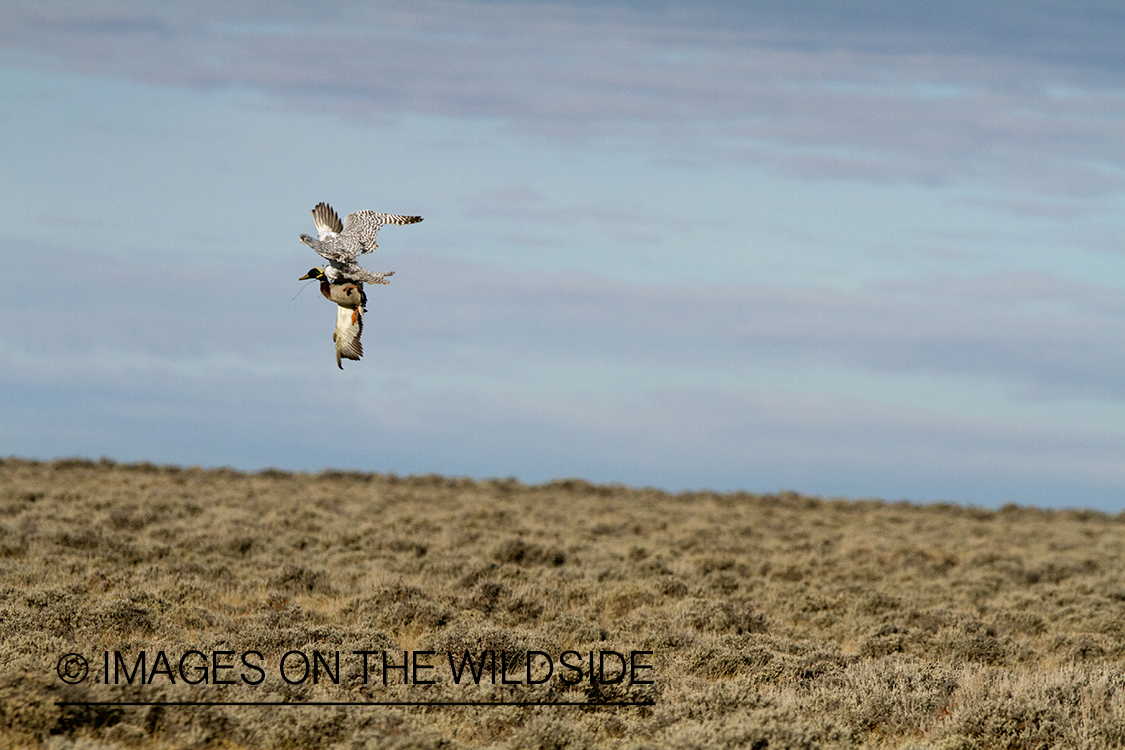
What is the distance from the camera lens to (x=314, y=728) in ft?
28.0

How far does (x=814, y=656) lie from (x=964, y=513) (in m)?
30.1

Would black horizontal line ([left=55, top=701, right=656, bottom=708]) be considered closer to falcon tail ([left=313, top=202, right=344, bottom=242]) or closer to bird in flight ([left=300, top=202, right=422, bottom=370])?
→ bird in flight ([left=300, top=202, right=422, bottom=370])

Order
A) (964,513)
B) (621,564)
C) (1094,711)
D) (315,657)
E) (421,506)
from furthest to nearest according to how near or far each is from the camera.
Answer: (964,513), (421,506), (621,564), (315,657), (1094,711)

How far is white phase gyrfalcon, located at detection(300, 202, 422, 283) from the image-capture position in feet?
34.6

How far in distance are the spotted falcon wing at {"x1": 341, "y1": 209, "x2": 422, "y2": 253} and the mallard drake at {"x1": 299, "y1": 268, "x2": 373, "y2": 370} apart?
809 mm

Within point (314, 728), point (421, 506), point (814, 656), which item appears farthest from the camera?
point (421, 506)

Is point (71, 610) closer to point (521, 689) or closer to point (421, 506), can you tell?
point (521, 689)

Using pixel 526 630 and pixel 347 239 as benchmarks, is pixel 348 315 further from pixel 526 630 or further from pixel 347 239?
pixel 526 630

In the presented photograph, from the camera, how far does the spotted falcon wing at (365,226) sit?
1147 centimetres

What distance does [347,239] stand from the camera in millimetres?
11445

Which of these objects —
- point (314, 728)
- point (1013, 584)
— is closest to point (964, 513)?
point (1013, 584)

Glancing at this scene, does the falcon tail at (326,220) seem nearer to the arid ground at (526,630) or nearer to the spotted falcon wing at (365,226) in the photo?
the spotted falcon wing at (365,226)

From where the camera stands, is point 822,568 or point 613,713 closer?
point 613,713

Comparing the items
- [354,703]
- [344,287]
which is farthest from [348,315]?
[354,703]
